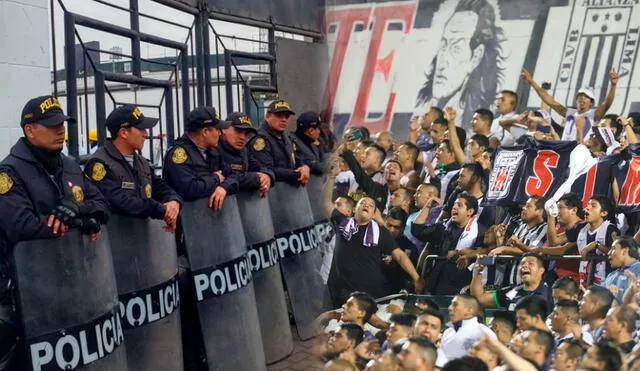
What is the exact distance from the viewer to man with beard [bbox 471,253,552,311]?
1134mm

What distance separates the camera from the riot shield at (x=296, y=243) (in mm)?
4266

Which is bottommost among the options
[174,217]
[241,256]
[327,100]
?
[241,256]

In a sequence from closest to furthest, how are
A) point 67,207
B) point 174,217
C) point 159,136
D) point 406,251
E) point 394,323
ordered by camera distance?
point 394,323, point 406,251, point 67,207, point 174,217, point 159,136

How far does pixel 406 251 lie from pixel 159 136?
172 inches

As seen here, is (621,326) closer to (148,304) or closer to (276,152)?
(148,304)

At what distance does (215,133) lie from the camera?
3.77 metres

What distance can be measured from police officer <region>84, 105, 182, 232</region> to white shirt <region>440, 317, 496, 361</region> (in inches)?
84.2

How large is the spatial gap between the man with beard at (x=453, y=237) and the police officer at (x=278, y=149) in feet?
9.54

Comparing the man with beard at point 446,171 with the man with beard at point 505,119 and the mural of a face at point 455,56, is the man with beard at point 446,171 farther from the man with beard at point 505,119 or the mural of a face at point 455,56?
the mural of a face at point 455,56

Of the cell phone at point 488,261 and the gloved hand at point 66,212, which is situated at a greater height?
the gloved hand at point 66,212

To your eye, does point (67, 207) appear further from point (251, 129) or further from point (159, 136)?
point (159, 136)

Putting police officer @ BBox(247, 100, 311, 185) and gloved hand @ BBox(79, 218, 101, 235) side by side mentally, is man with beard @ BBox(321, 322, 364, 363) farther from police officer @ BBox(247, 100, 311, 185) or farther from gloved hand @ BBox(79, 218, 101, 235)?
police officer @ BBox(247, 100, 311, 185)

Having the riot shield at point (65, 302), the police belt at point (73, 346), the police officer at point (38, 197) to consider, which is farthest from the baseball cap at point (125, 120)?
the police belt at point (73, 346)

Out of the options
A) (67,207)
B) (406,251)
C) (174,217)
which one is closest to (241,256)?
(174,217)
